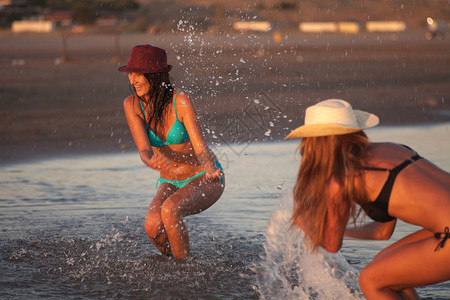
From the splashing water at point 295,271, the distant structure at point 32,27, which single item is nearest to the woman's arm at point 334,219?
the splashing water at point 295,271

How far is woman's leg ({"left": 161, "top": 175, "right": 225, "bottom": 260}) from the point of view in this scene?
4906 mm

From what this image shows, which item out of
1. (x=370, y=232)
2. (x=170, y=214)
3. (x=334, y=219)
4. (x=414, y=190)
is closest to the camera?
(x=414, y=190)

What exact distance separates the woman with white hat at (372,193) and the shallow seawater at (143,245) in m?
0.30

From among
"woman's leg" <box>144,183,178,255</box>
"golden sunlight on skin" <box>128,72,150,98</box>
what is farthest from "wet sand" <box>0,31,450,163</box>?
"golden sunlight on skin" <box>128,72,150,98</box>

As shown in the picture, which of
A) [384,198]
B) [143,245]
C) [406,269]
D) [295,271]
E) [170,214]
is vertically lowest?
[143,245]

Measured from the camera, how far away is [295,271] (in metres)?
5.25

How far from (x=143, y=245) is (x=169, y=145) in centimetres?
122

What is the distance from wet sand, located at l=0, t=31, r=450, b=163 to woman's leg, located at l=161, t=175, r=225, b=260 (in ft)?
17.1

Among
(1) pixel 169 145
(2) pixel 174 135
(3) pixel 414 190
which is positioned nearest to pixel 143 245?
(1) pixel 169 145

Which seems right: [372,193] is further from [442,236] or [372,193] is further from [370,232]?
[370,232]

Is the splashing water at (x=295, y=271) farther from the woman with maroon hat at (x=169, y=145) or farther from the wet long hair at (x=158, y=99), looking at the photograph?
the wet long hair at (x=158, y=99)

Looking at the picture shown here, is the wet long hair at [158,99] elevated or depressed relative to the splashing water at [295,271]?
elevated

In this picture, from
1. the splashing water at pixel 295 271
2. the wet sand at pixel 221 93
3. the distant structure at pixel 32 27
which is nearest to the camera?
the splashing water at pixel 295 271

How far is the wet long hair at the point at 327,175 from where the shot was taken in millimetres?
3303
